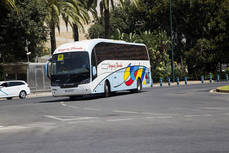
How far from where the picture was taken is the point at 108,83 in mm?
27078

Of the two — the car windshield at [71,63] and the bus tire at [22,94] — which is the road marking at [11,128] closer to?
the car windshield at [71,63]

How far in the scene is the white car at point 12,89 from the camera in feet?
116

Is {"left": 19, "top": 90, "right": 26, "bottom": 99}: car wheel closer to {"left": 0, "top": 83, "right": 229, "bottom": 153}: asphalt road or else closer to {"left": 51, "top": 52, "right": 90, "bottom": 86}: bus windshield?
{"left": 51, "top": 52, "right": 90, "bottom": 86}: bus windshield

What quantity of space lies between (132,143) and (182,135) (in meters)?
1.40

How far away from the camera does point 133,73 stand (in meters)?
30.2

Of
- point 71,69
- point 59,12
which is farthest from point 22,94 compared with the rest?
point 71,69

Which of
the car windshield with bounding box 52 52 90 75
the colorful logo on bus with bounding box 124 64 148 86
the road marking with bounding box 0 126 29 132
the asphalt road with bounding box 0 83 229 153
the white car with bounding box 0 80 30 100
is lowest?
the road marking with bounding box 0 126 29 132

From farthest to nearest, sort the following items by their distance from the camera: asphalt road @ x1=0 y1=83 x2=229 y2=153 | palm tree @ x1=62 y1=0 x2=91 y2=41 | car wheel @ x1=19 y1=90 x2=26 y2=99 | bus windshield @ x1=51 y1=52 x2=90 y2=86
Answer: palm tree @ x1=62 y1=0 x2=91 y2=41
car wheel @ x1=19 y1=90 x2=26 y2=99
bus windshield @ x1=51 y1=52 x2=90 y2=86
asphalt road @ x1=0 y1=83 x2=229 y2=153

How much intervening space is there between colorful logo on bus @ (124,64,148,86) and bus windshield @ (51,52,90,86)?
15.6 ft

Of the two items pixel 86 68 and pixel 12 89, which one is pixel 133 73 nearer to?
pixel 86 68

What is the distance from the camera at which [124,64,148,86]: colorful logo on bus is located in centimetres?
2930

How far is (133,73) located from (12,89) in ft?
36.1

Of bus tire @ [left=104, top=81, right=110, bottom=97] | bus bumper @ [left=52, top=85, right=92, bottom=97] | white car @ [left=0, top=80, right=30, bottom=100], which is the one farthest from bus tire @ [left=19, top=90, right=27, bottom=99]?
bus bumper @ [left=52, top=85, right=92, bottom=97]

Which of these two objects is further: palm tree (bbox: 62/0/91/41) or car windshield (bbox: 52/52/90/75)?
palm tree (bbox: 62/0/91/41)
